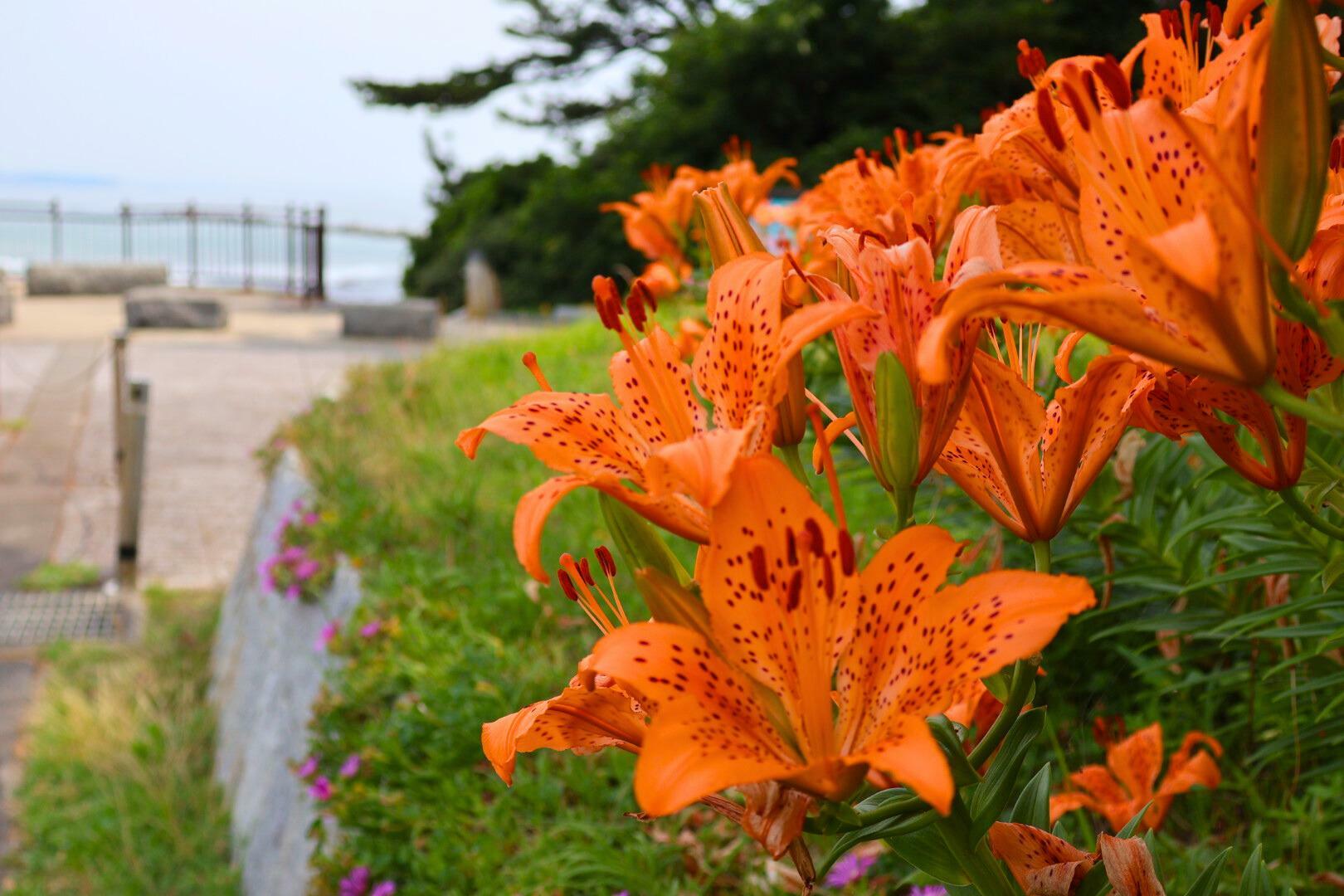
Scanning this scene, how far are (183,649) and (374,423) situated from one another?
1252mm

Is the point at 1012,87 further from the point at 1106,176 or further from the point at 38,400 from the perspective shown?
the point at 1106,176

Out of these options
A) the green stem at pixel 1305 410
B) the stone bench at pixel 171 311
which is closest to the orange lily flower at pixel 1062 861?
the green stem at pixel 1305 410

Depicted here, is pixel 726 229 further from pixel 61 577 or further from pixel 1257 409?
pixel 61 577

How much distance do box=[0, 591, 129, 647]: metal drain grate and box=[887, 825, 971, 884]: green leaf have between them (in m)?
4.96

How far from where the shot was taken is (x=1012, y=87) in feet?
29.4

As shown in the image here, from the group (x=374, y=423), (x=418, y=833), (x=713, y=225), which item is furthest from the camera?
(x=374, y=423)

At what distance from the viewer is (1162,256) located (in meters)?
0.44

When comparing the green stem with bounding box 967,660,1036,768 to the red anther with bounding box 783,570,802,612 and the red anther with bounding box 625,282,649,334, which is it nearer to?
the red anther with bounding box 783,570,802,612

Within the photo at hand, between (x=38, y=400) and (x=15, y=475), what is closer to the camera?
(x=15, y=475)

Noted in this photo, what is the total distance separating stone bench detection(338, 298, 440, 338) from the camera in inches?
433

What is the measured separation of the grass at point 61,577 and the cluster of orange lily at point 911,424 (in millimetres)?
5431

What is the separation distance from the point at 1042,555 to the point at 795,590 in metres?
0.19

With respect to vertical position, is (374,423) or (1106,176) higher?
(1106,176)

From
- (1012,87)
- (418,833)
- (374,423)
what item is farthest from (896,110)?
(418,833)
